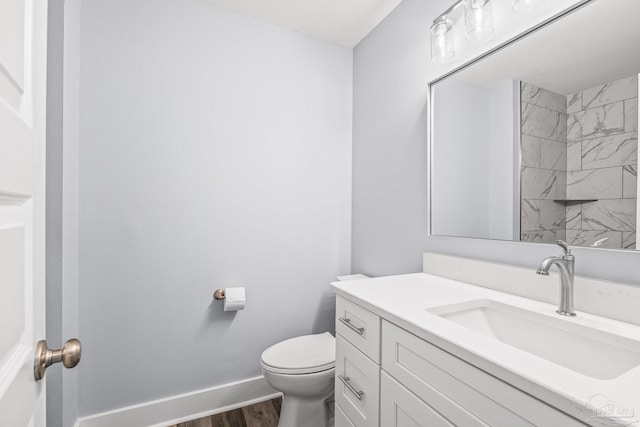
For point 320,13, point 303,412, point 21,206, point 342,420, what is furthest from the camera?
point 320,13

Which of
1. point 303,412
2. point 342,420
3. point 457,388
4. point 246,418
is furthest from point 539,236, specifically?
point 246,418

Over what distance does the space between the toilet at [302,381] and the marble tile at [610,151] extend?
1.32 metres

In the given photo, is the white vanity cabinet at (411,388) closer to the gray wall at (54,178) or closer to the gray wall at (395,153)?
the gray wall at (395,153)

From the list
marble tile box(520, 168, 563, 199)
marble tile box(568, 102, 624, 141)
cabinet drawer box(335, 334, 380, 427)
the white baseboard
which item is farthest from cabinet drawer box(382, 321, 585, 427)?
the white baseboard

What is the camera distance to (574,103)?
89 centimetres

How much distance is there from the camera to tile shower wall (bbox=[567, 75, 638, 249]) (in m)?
0.78

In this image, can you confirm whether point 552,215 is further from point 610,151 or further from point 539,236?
point 610,151

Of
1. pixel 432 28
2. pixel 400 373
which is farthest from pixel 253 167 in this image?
pixel 400 373

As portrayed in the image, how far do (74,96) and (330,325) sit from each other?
1945 mm

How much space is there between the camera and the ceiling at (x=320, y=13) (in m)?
1.62

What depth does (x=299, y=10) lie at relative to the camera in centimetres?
168

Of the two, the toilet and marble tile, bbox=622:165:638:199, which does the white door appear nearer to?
the toilet

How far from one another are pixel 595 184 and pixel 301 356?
1408 millimetres

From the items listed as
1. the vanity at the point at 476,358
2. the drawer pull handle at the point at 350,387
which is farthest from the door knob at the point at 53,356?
the drawer pull handle at the point at 350,387
